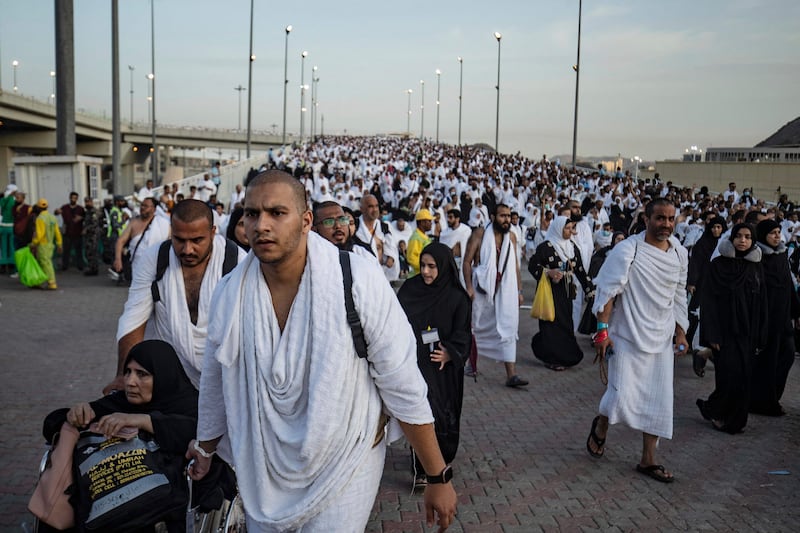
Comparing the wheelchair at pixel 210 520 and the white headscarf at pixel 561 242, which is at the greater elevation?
the white headscarf at pixel 561 242

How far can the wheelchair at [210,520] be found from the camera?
3.57 m

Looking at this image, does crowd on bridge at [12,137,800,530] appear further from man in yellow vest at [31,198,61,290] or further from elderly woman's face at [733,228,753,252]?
man in yellow vest at [31,198,61,290]

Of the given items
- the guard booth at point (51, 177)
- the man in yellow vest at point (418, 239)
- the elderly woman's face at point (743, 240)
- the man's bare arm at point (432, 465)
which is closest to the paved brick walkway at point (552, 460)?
the elderly woman's face at point (743, 240)

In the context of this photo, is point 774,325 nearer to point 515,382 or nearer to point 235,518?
point 515,382

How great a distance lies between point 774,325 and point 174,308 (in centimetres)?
591

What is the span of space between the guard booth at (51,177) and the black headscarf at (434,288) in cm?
1486

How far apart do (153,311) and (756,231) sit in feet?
19.2

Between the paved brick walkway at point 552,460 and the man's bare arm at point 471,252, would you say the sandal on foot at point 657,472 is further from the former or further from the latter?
the man's bare arm at point 471,252

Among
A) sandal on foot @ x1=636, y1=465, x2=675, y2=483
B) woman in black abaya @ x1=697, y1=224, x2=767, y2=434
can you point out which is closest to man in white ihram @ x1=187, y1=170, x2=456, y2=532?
sandal on foot @ x1=636, y1=465, x2=675, y2=483

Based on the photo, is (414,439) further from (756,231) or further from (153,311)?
(756,231)

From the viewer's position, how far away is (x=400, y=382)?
2.70m

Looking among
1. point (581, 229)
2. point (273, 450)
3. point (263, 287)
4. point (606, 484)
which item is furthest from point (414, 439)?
point (581, 229)

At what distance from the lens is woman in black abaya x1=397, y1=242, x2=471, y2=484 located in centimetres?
559

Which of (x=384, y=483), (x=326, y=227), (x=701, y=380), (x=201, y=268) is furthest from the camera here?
(x=701, y=380)
